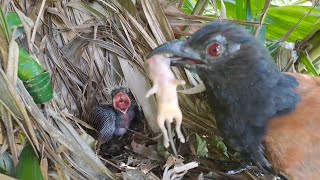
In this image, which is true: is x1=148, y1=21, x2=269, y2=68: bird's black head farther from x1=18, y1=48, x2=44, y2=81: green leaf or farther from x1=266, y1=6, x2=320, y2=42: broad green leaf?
x1=266, y1=6, x2=320, y2=42: broad green leaf

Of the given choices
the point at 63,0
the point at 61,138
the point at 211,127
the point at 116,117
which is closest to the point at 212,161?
the point at 211,127

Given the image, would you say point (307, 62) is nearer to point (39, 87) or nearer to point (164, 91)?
point (164, 91)

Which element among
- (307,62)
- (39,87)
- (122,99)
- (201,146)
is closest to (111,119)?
(122,99)

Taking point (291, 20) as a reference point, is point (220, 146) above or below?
below

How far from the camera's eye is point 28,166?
141 centimetres

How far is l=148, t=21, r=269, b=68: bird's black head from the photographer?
1398 millimetres

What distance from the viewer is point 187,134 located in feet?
5.75

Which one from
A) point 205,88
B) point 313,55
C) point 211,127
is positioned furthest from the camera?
point 313,55

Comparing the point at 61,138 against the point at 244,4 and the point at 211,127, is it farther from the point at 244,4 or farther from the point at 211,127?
the point at 244,4

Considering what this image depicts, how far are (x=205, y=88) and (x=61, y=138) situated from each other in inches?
18.0

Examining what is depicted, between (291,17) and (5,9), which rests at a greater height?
(5,9)

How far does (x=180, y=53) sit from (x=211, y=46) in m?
0.09

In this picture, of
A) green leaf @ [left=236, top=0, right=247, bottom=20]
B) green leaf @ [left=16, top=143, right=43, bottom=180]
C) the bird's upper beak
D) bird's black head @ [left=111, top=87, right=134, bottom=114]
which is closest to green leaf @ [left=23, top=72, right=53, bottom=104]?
green leaf @ [left=16, top=143, right=43, bottom=180]

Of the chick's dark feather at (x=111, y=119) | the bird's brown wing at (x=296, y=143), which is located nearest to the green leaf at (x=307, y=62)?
the bird's brown wing at (x=296, y=143)
